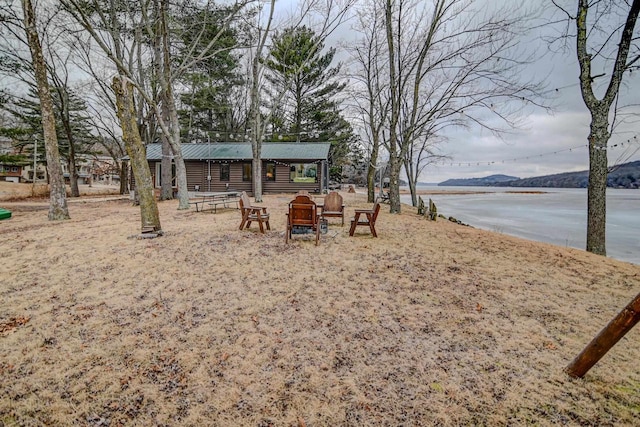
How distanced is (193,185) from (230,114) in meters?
11.4

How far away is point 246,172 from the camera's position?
23891 mm

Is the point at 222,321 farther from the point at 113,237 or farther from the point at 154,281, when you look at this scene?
the point at 113,237

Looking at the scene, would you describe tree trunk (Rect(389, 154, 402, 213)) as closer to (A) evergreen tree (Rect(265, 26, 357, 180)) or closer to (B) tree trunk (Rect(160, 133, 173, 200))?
(B) tree trunk (Rect(160, 133, 173, 200))

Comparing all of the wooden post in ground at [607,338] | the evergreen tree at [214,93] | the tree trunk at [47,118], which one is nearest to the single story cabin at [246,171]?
the evergreen tree at [214,93]

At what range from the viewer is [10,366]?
2.58 meters

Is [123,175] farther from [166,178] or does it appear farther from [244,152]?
[166,178]

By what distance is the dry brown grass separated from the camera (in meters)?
2.19

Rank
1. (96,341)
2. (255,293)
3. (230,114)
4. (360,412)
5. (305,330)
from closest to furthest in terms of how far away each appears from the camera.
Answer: (360,412), (96,341), (305,330), (255,293), (230,114)

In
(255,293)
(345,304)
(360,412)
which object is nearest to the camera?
(360,412)

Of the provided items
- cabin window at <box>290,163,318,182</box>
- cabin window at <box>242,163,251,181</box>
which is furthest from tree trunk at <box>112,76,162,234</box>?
cabin window at <box>290,163,318,182</box>

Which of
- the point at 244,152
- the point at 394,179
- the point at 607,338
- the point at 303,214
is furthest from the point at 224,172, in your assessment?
the point at 607,338

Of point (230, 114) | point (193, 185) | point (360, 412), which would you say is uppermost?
point (230, 114)

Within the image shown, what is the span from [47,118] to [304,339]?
10794 millimetres

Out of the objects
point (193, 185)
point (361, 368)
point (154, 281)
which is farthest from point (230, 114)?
point (361, 368)
